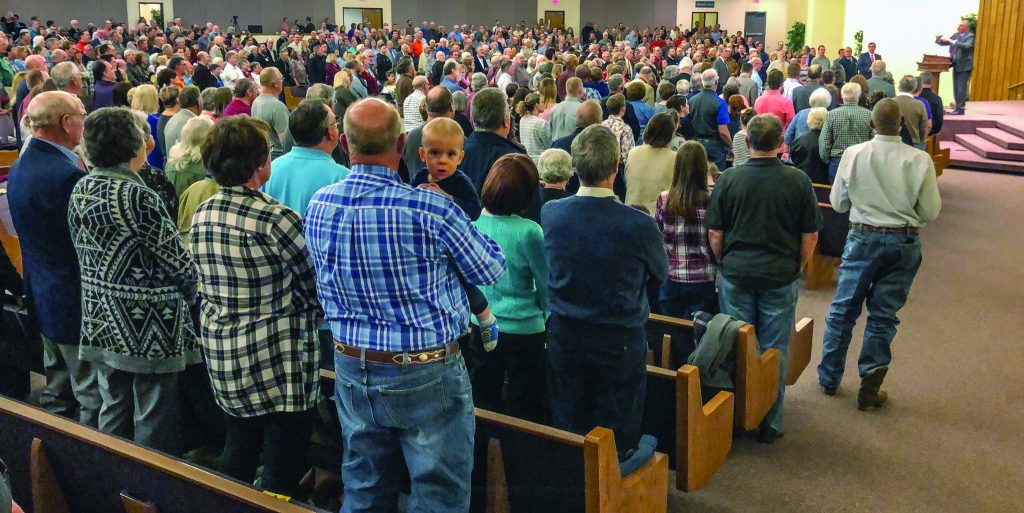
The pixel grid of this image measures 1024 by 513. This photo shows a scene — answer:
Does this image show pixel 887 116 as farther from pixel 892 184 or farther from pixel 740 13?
pixel 740 13

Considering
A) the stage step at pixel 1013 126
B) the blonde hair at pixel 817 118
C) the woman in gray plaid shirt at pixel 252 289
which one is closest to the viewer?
the woman in gray plaid shirt at pixel 252 289

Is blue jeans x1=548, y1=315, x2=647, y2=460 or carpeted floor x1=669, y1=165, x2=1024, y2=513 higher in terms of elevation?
blue jeans x1=548, y1=315, x2=647, y2=460

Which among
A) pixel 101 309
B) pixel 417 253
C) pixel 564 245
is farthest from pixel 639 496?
pixel 101 309

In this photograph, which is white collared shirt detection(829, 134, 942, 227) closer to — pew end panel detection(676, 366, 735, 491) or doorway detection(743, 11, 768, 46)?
pew end panel detection(676, 366, 735, 491)

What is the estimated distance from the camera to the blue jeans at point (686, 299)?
422cm

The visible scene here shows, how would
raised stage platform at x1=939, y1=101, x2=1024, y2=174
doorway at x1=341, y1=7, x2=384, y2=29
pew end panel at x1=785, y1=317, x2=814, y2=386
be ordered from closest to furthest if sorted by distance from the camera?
pew end panel at x1=785, y1=317, x2=814, y2=386 < raised stage platform at x1=939, y1=101, x2=1024, y2=174 < doorway at x1=341, y1=7, x2=384, y2=29

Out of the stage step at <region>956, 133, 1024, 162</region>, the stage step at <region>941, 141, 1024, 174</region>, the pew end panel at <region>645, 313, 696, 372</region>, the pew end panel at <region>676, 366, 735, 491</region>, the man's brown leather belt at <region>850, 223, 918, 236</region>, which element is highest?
the man's brown leather belt at <region>850, 223, 918, 236</region>

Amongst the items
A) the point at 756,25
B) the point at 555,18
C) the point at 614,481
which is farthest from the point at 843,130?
the point at 555,18

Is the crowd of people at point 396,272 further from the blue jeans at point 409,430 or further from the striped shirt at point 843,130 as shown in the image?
the striped shirt at point 843,130

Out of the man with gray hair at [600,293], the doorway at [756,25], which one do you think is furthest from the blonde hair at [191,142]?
the doorway at [756,25]

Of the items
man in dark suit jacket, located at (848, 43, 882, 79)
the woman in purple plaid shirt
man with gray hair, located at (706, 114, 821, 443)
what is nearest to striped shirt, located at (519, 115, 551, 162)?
the woman in purple plaid shirt

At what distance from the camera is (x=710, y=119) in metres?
7.79

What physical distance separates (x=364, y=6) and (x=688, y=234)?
83.3 feet

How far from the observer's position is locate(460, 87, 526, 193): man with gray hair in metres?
4.59
